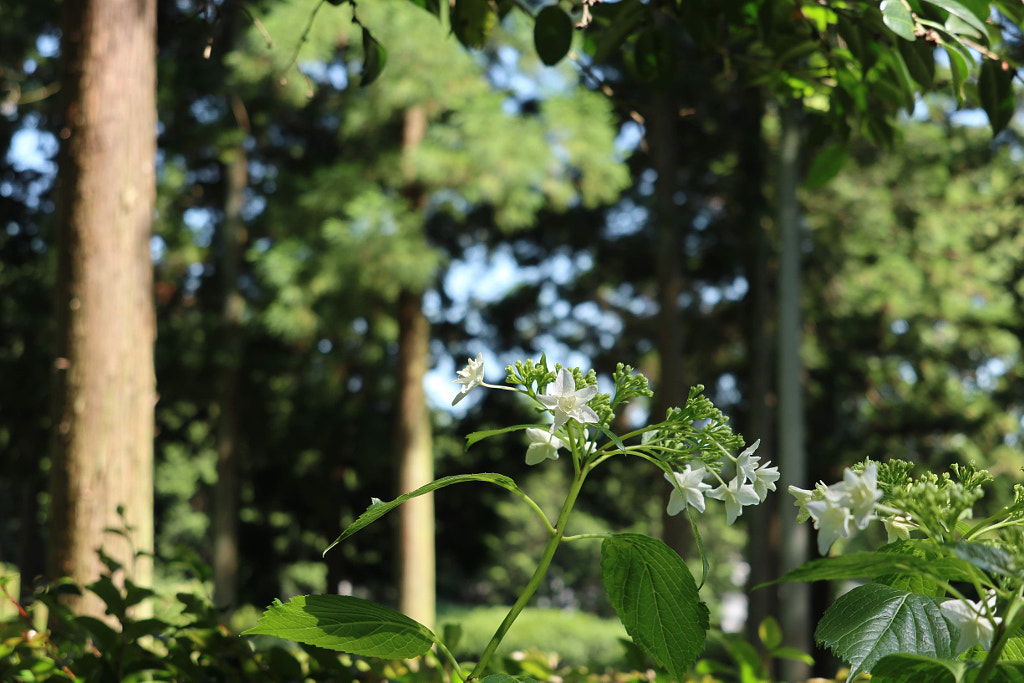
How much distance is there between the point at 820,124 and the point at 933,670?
1355mm

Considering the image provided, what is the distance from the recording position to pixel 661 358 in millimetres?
10641

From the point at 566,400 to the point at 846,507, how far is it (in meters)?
0.30

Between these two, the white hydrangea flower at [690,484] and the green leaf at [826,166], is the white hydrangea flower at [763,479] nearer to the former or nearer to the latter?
the white hydrangea flower at [690,484]

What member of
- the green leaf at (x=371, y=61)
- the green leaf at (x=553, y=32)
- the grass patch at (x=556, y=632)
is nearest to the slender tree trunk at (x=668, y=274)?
the grass patch at (x=556, y=632)

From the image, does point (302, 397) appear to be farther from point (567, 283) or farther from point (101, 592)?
point (101, 592)

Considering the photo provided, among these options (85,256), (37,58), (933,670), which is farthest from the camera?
(37,58)

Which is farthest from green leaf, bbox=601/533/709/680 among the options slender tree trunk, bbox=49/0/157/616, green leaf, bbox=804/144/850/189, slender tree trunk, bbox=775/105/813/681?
slender tree trunk, bbox=775/105/813/681

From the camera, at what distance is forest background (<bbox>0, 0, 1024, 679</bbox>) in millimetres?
9781

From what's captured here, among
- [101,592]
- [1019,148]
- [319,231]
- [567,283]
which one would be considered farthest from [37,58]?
[1019,148]

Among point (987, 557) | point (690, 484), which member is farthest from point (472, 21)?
point (987, 557)

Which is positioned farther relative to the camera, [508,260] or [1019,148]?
[508,260]

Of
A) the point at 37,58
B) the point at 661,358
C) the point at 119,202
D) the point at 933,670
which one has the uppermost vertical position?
the point at 37,58

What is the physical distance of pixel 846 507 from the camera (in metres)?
0.79

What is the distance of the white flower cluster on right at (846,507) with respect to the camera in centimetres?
77
